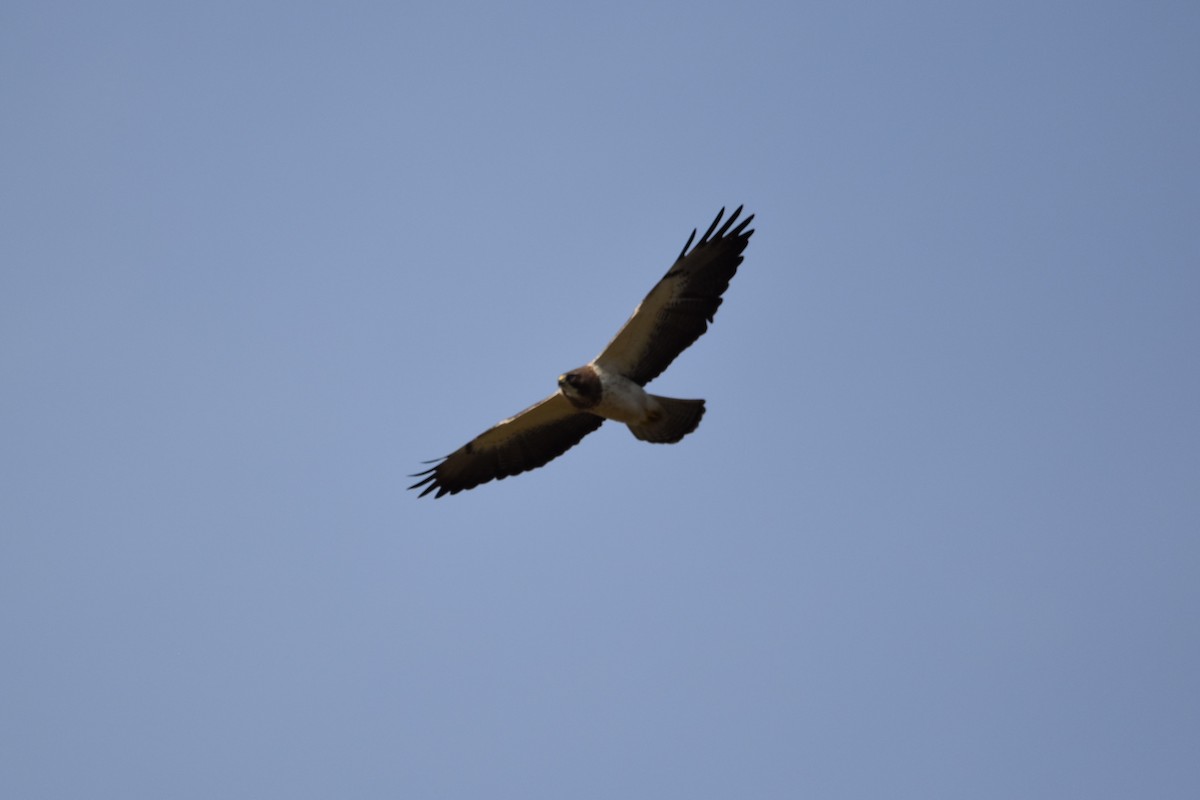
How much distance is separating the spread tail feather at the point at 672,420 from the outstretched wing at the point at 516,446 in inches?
33.4

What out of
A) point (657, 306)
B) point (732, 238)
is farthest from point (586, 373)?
point (732, 238)

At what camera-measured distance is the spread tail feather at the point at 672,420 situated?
17281mm

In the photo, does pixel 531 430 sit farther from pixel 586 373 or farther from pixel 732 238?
pixel 732 238

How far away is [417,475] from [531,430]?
5.15 feet

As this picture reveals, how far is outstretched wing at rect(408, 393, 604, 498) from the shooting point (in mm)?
18000

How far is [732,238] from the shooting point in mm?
17078

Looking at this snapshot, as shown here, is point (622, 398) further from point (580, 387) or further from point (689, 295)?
point (689, 295)

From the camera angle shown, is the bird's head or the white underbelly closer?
the bird's head

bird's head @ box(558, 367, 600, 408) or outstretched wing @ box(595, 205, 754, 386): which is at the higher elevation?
outstretched wing @ box(595, 205, 754, 386)

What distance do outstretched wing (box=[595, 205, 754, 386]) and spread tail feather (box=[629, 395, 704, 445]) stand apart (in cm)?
61

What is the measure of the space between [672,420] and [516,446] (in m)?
1.99

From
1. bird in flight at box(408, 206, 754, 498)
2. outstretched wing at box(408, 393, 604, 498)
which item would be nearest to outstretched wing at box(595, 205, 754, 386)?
bird in flight at box(408, 206, 754, 498)

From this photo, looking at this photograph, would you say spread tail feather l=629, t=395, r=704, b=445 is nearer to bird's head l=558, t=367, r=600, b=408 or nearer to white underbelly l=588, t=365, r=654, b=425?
white underbelly l=588, t=365, r=654, b=425

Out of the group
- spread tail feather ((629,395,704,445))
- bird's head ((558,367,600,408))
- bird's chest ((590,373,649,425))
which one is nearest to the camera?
bird's head ((558,367,600,408))
